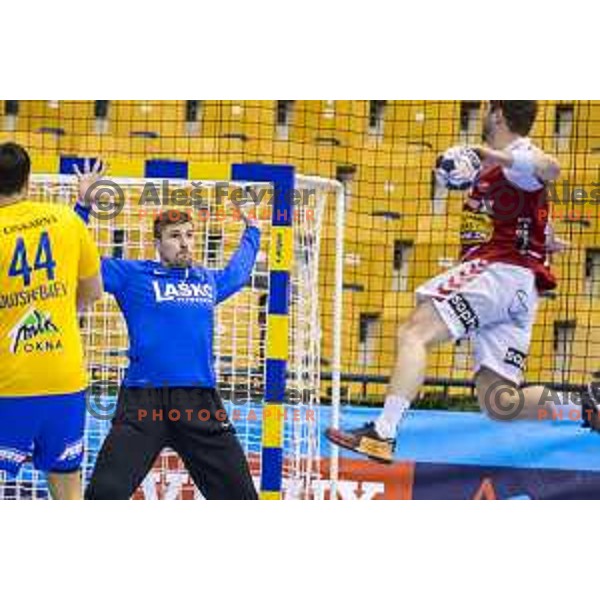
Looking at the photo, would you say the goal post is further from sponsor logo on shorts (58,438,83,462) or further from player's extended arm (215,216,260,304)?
sponsor logo on shorts (58,438,83,462)

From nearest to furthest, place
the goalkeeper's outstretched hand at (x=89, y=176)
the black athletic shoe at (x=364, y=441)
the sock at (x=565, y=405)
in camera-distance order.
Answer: the goalkeeper's outstretched hand at (x=89, y=176)
the black athletic shoe at (x=364, y=441)
the sock at (x=565, y=405)

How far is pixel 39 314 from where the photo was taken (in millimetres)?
5086

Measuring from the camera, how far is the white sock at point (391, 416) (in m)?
5.91

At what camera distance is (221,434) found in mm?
5625

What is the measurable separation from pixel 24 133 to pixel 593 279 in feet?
8.11

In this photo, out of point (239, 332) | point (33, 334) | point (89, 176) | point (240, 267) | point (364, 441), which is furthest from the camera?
point (239, 332)

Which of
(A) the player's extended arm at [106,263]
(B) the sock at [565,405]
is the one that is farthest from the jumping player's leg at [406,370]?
(A) the player's extended arm at [106,263]

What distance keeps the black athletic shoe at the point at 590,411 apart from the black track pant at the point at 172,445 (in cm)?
140

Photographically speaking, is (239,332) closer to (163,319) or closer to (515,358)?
(163,319)

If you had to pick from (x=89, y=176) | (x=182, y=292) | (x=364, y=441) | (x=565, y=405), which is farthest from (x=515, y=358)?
(x=89, y=176)

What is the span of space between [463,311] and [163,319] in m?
1.08
